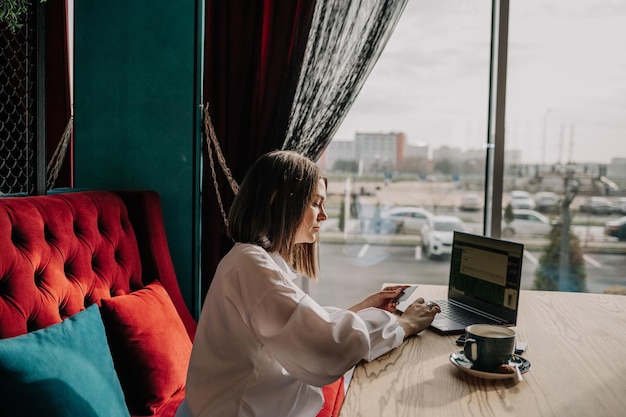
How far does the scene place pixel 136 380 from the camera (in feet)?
5.49

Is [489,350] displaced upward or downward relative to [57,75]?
downward

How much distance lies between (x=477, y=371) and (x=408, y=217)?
5.32ft

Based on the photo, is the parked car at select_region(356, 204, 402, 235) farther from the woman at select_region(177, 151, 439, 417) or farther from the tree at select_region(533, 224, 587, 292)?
the woman at select_region(177, 151, 439, 417)

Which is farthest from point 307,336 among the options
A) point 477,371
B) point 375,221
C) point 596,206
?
point 596,206

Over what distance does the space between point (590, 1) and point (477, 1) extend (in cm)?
48

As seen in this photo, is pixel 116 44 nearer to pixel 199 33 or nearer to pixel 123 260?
pixel 199 33

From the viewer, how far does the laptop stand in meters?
1.55

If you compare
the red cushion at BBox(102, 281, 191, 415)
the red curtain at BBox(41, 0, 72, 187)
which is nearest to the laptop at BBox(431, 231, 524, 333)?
the red cushion at BBox(102, 281, 191, 415)

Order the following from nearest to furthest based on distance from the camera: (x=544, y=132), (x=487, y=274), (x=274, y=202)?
(x=274, y=202)
(x=487, y=274)
(x=544, y=132)

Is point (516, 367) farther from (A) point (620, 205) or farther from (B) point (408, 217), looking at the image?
(A) point (620, 205)

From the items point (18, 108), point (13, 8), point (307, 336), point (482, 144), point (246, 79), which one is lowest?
point (307, 336)

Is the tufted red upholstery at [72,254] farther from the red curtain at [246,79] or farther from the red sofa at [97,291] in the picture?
the red curtain at [246,79]

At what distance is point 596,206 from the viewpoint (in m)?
2.58

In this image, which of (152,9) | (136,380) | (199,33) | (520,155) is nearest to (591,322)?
(520,155)
